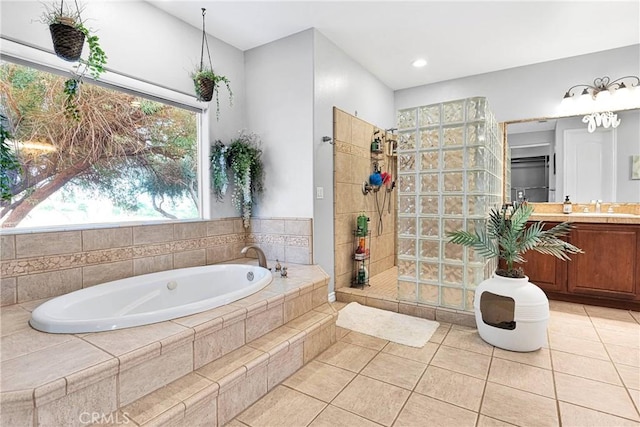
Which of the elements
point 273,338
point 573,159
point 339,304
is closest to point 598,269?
point 573,159

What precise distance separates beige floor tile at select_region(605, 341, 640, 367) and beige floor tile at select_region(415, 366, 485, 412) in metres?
1.07

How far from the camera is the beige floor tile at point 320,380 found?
1764mm

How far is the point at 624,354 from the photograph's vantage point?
2146 millimetres

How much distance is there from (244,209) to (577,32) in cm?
373

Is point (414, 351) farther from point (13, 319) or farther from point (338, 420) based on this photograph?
point (13, 319)

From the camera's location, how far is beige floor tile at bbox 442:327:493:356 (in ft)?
7.33

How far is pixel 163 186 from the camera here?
9.45ft

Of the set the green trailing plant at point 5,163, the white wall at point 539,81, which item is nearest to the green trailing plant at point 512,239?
the white wall at point 539,81

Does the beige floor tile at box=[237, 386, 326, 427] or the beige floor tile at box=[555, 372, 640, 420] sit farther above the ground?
→ the beige floor tile at box=[555, 372, 640, 420]

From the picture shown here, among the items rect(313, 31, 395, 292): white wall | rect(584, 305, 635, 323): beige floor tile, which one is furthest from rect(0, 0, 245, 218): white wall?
rect(584, 305, 635, 323): beige floor tile

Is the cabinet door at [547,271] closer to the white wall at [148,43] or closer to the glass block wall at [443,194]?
the glass block wall at [443,194]

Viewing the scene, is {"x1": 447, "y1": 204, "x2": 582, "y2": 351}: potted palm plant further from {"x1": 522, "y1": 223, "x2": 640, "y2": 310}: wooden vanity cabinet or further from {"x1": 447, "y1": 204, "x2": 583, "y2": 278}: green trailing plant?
{"x1": 522, "y1": 223, "x2": 640, "y2": 310}: wooden vanity cabinet

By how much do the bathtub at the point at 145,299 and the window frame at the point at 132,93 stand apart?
20.8 inches

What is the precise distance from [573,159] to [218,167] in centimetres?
384
